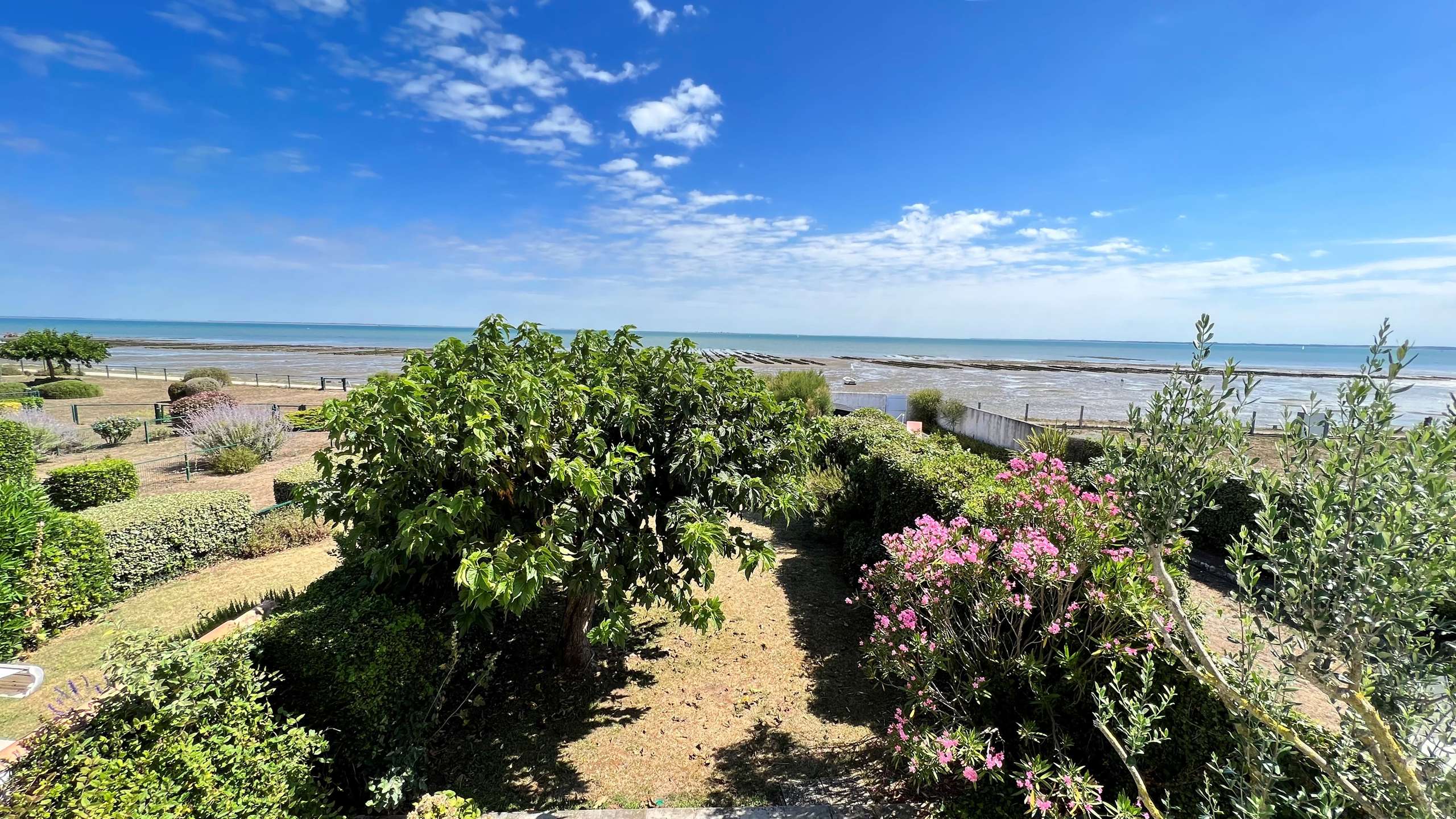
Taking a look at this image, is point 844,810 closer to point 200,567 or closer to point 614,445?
point 614,445

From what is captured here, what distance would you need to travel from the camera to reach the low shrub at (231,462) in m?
12.0

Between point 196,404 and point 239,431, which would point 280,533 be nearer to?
point 239,431

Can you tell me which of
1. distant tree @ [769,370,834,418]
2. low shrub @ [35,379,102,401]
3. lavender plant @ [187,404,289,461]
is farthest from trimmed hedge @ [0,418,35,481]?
low shrub @ [35,379,102,401]

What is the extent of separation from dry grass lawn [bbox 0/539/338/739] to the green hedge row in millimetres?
211

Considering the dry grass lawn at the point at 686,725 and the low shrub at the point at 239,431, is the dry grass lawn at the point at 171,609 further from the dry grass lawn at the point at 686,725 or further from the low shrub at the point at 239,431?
the low shrub at the point at 239,431

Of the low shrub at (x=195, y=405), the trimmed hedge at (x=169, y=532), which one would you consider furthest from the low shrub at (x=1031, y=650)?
the low shrub at (x=195, y=405)

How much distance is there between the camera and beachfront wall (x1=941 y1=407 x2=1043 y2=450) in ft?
49.8

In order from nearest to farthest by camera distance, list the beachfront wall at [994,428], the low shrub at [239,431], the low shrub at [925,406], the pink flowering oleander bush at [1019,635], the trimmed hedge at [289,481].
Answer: the pink flowering oleander bush at [1019,635] < the trimmed hedge at [289,481] < the low shrub at [239,431] < the beachfront wall at [994,428] < the low shrub at [925,406]

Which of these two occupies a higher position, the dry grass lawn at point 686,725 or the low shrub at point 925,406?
the low shrub at point 925,406

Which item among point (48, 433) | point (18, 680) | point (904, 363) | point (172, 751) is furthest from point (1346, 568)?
point (904, 363)

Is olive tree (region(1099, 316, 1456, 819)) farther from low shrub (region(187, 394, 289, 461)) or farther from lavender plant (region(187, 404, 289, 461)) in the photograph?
lavender plant (region(187, 404, 289, 461))

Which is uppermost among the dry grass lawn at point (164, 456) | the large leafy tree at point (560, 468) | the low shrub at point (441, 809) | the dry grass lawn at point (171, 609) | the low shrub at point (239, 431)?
the large leafy tree at point (560, 468)

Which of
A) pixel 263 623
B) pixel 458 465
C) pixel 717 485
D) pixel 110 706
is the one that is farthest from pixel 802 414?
pixel 110 706

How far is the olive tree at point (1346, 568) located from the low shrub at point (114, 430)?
70.6ft
